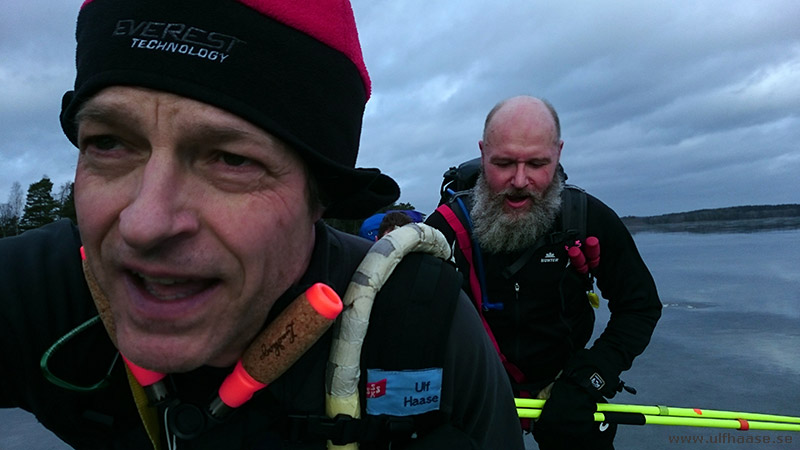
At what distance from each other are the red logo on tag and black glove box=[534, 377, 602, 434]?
6.71ft

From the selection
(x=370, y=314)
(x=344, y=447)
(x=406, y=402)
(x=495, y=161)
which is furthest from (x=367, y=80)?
(x=495, y=161)

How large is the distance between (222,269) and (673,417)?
3.72 meters

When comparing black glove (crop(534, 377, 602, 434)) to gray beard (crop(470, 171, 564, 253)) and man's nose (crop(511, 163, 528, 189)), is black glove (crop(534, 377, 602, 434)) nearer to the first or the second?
gray beard (crop(470, 171, 564, 253))

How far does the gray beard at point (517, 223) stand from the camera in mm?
3258

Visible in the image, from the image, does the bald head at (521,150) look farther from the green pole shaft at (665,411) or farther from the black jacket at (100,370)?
the black jacket at (100,370)

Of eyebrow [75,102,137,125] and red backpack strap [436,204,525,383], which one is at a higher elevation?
eyebrow [75,102,137,125]

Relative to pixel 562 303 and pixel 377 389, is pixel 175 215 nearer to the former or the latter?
pixel 377 389

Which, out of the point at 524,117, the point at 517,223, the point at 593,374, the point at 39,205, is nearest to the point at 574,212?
the point at 517,223

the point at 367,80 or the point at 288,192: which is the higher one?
the point at 367,80

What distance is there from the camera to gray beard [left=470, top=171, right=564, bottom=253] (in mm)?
3258

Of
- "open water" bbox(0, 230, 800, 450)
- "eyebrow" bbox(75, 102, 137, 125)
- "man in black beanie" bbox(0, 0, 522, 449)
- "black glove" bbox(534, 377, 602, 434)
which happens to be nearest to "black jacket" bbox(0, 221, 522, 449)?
"man in black beanie" bbox(0, 0, 522, 449)

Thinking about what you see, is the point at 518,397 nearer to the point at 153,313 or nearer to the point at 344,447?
the point at 344,447

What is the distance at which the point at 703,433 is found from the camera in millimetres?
4680

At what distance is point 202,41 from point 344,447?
1110mm
